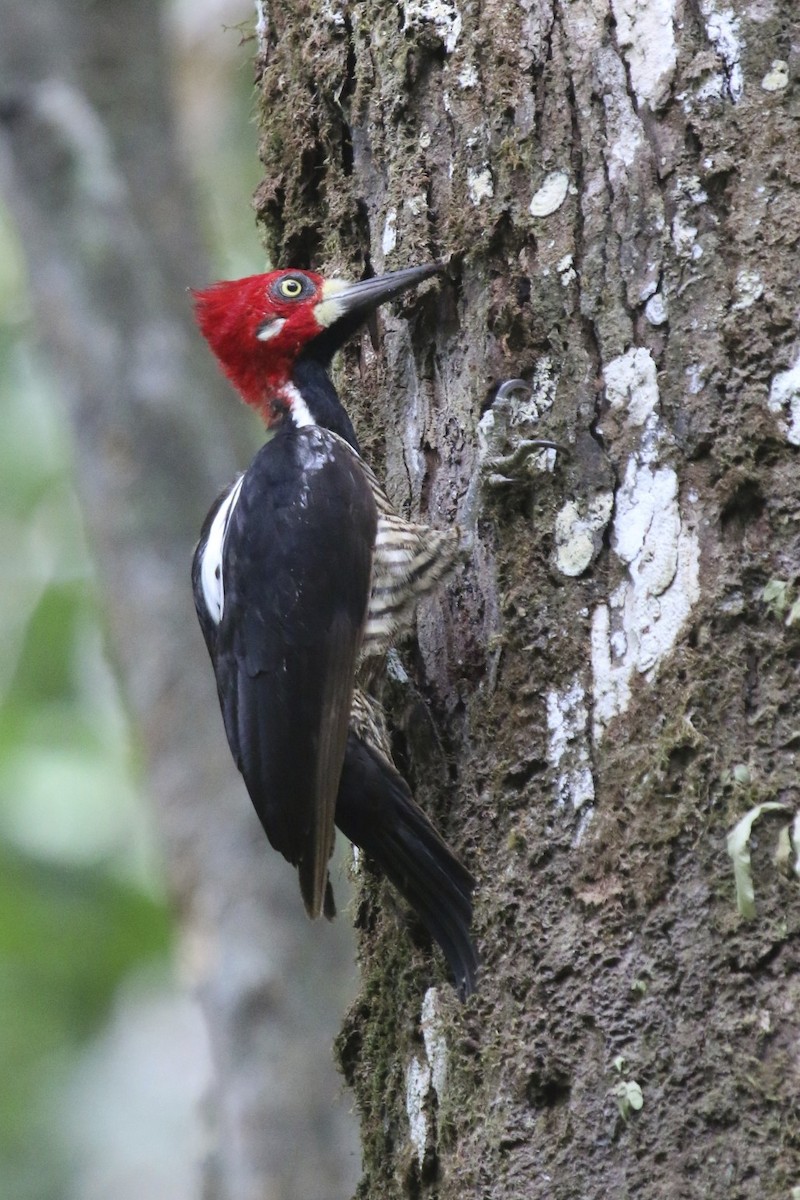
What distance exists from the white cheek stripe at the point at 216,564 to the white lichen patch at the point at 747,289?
4.54ft

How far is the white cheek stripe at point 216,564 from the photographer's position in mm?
A: 3461

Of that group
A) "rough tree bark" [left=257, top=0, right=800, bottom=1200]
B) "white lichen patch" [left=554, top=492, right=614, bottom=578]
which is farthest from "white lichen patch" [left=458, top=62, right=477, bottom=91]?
"white lichen patch" [left=554, top=492, right=614, bottom=578]

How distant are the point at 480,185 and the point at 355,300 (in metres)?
0.45

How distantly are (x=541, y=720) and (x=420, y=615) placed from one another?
0.61m

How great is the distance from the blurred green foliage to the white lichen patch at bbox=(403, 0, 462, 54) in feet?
14.2

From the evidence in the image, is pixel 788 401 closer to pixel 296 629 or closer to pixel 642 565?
pixel 642 565

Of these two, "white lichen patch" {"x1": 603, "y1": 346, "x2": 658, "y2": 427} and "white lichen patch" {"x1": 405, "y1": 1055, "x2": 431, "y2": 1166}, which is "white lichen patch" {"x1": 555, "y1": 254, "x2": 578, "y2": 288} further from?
"white lichen patch" {"x1": 405, "y1": 1055, "x2": 431, "y2": 1166}

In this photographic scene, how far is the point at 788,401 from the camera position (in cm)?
234

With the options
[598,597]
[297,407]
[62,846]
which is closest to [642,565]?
[598,597]

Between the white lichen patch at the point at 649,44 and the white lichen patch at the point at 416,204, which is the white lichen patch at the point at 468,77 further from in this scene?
the white lichen patch at the point at 649,44

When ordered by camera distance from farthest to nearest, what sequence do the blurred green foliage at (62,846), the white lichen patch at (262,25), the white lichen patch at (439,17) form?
1. the blurred green foliage at (62,846)
2. the white lichen patch at (262,25)
3. the white lichen patch at (439,17)

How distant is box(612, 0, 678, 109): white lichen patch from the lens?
261 centimetres

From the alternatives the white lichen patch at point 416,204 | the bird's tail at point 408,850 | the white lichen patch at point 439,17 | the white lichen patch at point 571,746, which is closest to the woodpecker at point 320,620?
the bird's tail at point 408,850

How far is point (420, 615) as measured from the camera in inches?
122
